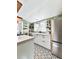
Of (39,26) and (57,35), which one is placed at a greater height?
(39,26)

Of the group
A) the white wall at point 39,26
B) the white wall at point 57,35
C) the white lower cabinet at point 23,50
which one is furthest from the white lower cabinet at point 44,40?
the white lower cabinet at point 23,50

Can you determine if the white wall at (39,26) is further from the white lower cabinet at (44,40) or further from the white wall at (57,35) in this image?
the white wall at (57,35)

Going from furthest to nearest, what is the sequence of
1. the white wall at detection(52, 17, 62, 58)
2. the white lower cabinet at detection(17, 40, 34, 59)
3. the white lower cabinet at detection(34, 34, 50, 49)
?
the white lower cabinet at detection(34, 34, 50, 49) < the white wall at detection(52, 17, 62, 58) < the white lower cabinet at detection(17, 40, 34, 59)

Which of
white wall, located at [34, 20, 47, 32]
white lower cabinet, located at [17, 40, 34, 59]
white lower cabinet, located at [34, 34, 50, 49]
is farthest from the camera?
white wall, located at [34, 20, 47, 32]

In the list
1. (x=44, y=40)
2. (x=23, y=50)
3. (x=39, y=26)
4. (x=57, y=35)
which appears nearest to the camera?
(x=23, y=50)

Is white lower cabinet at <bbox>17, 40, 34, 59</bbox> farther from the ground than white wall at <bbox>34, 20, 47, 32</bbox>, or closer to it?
closer to it

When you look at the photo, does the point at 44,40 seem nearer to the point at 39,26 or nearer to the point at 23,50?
the point at 39,26

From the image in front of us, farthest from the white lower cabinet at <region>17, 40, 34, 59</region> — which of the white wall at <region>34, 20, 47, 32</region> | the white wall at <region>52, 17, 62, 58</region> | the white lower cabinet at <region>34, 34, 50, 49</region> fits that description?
the white wall at <region>34, 20, 47, 32</region>

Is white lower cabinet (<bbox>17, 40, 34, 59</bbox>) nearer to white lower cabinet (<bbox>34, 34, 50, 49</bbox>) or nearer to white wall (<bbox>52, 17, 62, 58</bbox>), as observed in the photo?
white wall (<bbox>52, 17, 62, 58</bbox>)

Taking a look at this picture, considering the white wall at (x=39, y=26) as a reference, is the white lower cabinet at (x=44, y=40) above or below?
below

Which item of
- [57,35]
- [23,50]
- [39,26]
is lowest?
[23,50]

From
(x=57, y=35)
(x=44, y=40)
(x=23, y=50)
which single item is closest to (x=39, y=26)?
(x=44, y=40)

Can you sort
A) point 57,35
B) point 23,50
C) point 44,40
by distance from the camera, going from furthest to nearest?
1. point 44,40
2. point 57,35
3. point 23,50
